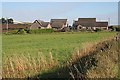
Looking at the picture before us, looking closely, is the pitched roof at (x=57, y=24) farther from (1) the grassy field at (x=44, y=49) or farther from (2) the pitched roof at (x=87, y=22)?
(1) the grassy field at (x=44, y=49)

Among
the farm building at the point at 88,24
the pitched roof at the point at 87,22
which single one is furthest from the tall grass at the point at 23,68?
the pitched roof at the point at 87,22

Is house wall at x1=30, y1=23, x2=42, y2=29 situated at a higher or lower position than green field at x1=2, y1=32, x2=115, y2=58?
higher

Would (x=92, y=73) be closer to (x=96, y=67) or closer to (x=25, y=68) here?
(x=96, y=67)

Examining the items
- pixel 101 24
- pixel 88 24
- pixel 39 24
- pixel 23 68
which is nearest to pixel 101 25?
pixel 101 24

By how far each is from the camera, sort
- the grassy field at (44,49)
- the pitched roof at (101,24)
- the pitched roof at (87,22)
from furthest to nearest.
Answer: the pitched roof at (87,22)
the pitched roof at (101,24)
the grassy field at (44,49)

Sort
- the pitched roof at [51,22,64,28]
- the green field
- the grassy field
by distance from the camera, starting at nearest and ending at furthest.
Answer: the grassy field
the green field
the pitched roof at [51,22,64,28]

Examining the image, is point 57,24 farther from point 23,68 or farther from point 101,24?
point 23,68

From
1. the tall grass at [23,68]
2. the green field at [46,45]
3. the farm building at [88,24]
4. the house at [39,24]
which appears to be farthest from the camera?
the farm building at [88,24]

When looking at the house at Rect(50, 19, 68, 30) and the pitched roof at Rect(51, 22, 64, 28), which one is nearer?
the pitched roof at Rect(51, 22, 64, 28)

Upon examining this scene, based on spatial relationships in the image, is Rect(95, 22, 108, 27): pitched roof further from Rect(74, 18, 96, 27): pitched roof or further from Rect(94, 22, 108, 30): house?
Rect(74, 18, 96, 27): pitched roof

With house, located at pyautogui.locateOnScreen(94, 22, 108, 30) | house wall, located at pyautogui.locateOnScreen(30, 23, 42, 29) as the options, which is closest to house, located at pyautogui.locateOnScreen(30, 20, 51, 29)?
house wall, located at pyautogui.locateOnScreen(30, 23, 42, 29)

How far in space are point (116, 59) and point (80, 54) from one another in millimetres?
4130

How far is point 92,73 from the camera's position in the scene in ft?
27.8

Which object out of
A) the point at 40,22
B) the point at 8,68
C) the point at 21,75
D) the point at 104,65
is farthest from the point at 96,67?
the point at 40,22
